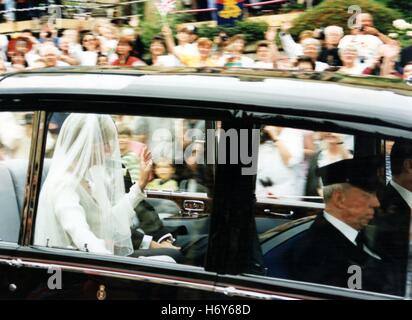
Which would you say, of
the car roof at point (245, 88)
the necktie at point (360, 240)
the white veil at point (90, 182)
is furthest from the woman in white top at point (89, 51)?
the necktie at point (360, 240)

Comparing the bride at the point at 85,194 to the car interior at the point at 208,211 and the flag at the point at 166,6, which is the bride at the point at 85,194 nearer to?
the car interior at the point at 208,211

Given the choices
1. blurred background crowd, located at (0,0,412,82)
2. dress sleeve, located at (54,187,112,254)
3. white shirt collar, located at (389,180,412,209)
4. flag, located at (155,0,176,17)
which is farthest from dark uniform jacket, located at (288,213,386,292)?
flag, located at (155,0,176,17)

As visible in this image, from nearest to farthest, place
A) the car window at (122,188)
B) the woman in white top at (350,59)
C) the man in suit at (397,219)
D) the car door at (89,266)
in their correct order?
1. the man in suit at (397,219)
2. the car door at (89,266)
3. the car window at (122,188)
4. the woman in white top at (350,59)

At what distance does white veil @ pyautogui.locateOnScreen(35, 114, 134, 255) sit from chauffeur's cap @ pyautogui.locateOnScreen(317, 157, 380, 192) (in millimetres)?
877

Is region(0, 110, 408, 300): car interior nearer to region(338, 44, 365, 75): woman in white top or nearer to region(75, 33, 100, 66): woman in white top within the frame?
region(338, 44, 365, 75): woman in white top

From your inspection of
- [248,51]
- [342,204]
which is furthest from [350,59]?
[342,204]

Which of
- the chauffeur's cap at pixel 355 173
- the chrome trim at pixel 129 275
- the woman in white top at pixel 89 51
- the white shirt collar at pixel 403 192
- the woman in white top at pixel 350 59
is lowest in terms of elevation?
the woman in white top at pixel 89 51

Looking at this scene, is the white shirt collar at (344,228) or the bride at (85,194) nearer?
the white shirt collar at (344,228)

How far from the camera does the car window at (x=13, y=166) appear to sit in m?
3.31

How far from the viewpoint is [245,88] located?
9.75 feet

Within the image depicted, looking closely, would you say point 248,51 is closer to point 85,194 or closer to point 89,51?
point 89,51

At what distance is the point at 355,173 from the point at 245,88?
1.74 feet
